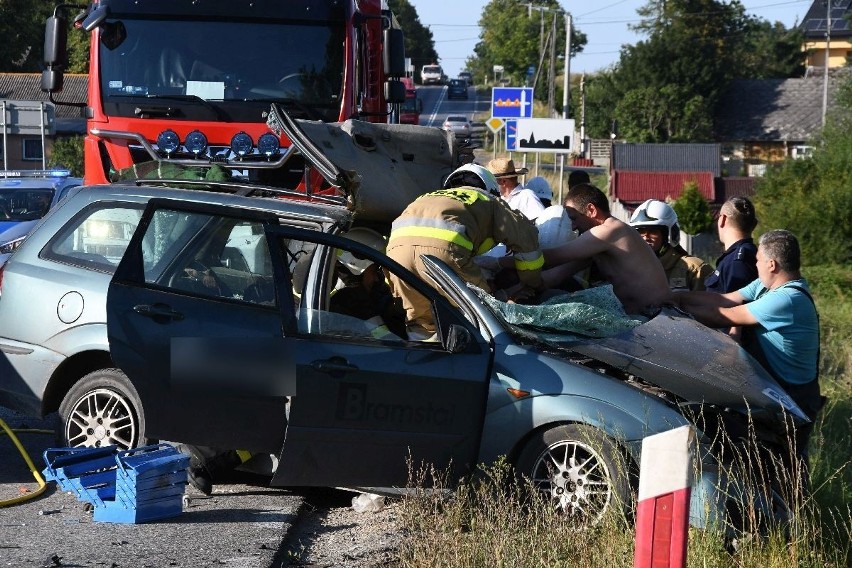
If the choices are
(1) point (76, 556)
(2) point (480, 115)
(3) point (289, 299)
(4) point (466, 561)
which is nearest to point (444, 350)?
(3) point (289, 299)

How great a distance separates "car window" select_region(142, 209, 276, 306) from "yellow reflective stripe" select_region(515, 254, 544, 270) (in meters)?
1.74

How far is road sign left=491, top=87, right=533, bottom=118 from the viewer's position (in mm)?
22859

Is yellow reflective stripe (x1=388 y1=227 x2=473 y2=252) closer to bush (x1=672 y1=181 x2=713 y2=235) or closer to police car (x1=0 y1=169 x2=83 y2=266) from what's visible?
police car (x1=0 y1=169 x2=83 y2=266)

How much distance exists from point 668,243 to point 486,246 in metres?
2.19

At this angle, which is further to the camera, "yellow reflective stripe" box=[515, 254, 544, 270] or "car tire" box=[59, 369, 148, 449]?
"yellow reflective stripe" box=[515, 254, 544, 270]

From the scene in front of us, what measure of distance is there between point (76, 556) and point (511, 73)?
106m

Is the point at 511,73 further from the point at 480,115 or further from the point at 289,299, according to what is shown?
the point at 289,299

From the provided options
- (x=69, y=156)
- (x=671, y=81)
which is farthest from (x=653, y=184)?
(x=69, y=156)

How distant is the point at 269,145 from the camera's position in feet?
38.0

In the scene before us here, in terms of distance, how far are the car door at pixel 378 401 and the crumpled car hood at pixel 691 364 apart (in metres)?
0.65

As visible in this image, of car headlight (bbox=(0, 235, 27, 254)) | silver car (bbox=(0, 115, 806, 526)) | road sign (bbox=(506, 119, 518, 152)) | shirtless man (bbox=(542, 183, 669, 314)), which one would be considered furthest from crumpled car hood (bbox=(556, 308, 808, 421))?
road sign (bbox=(506, 119, 518, 152))

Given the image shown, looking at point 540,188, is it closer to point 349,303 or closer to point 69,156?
point 349,303

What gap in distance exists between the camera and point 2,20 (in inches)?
2547

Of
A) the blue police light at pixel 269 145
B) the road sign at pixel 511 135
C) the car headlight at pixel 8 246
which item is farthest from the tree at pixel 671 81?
the blue police light at pixel 269 145
